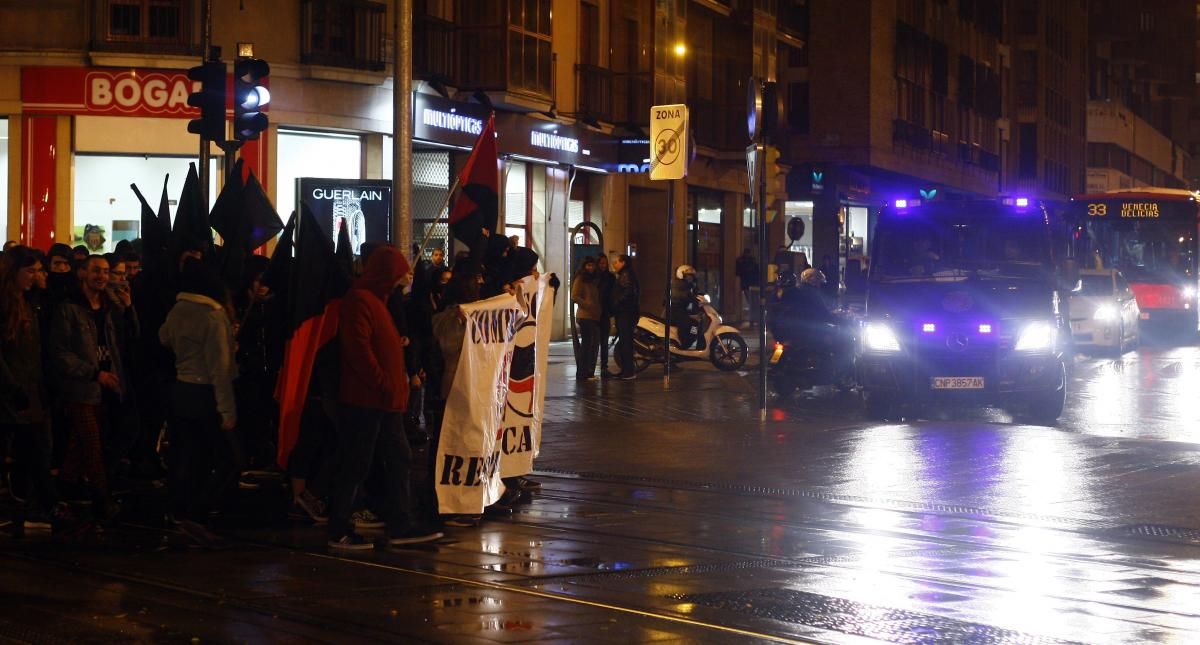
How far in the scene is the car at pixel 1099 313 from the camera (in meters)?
31.1

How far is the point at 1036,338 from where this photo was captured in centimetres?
1762

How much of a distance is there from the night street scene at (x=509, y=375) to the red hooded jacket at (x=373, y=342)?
22 millimetres

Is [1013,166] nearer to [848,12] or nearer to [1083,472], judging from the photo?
[848,12]

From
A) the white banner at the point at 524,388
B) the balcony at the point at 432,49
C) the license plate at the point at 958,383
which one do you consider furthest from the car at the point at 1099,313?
the white banner at the point at 524,388

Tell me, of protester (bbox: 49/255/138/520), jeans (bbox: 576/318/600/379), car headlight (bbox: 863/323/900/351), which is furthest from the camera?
jeans (bbox: 576/318/600/379)

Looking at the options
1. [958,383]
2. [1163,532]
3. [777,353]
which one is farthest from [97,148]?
[1163,532]

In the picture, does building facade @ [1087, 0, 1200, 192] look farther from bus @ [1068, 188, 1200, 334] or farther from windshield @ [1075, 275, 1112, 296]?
windshield @ [1075, 275, 1112, 296]

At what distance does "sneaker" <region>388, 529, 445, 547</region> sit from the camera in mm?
9766

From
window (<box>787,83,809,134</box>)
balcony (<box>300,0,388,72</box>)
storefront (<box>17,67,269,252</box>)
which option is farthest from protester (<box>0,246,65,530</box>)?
window (<box>787,83,809,134</box>)

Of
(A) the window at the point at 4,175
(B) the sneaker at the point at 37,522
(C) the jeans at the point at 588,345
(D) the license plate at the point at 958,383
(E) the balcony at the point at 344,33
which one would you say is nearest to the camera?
(B) the sneaker at the point at 37,522

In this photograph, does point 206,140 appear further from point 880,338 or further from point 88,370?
point 880,338

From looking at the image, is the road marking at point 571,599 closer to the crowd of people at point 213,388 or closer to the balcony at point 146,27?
the crowd of people at point 213,388

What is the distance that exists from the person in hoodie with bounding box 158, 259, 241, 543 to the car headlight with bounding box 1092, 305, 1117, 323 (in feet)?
78.8

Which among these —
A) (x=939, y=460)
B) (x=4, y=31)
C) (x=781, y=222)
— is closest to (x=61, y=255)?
(x=939, y=460)
